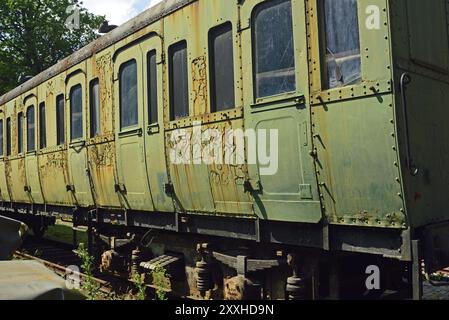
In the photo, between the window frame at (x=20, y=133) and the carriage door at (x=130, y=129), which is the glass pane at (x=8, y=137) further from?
the carriage door at (x=130, y=129)

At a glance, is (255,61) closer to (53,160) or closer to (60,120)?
(60,120)

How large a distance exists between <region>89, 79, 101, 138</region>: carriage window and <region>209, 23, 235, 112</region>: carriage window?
10.2ft

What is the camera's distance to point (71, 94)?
920 centimetres

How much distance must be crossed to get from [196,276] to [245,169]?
6.13 feet

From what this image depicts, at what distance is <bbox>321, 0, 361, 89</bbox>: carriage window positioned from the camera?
416 cm

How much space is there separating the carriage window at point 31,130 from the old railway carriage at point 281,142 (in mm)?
3441

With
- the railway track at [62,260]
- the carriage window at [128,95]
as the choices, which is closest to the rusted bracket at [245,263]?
the railway track at [62,260]

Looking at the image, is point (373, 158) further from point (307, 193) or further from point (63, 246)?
point (63, 246)

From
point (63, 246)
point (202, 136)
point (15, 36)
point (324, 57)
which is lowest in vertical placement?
point (63, 246)

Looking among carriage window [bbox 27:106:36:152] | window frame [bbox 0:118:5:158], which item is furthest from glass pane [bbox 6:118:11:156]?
carriage window [bbox 27:106:36:152]

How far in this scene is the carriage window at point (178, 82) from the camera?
6113mm

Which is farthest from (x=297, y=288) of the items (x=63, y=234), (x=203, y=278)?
(x=63, y=234)

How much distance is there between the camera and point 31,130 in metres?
11.1

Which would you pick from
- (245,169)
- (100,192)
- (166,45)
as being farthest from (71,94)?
(245,169)
